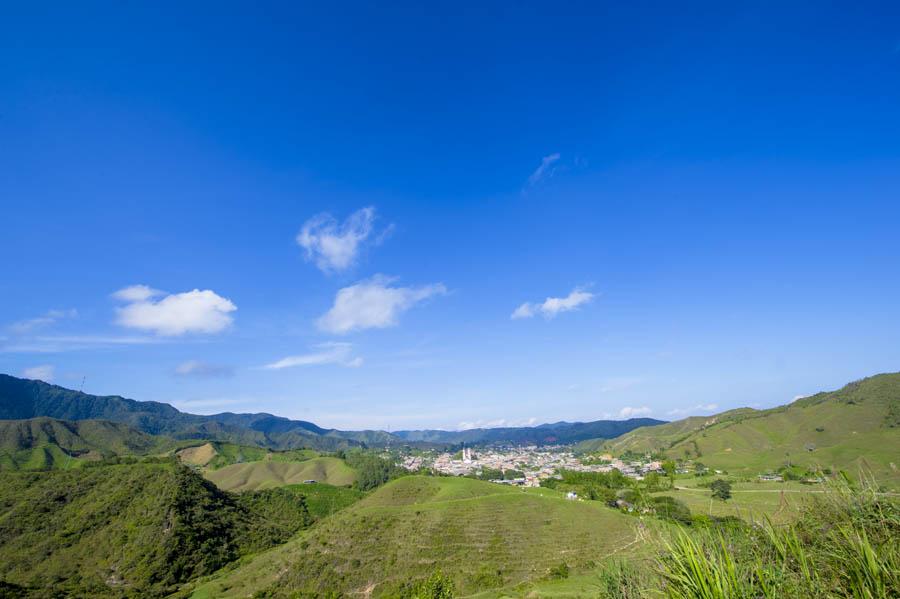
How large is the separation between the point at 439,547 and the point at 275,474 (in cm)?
13754

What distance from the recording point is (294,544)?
3410 inches

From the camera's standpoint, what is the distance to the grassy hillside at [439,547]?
67.5 meters

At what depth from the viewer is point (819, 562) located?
10.8 m

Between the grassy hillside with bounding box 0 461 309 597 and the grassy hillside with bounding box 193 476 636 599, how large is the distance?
12.7 metres

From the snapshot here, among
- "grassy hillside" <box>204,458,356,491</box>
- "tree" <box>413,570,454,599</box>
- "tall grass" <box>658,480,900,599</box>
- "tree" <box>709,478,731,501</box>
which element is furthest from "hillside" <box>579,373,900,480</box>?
"grassy hillside" <box>204,458,356,491</box>

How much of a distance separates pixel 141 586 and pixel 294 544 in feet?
87.8

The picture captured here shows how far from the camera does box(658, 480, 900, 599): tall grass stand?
29.2ft

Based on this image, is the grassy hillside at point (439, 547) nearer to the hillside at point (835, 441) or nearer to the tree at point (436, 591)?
the tree at point (436, 591)

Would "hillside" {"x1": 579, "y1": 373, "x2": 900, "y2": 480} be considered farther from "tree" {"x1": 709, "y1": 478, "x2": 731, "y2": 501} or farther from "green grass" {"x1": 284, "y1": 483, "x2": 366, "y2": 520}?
"green grass" {"x1": 284, "y1": 483, "x2": 366, "y2": 520}

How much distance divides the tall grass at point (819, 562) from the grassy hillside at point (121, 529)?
96092 mm

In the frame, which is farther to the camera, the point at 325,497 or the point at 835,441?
the point at 835,441

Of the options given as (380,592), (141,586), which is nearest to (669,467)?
(380,592)

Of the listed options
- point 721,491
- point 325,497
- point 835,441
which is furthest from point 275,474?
point 835,441

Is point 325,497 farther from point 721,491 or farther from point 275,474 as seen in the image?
point 721,491
